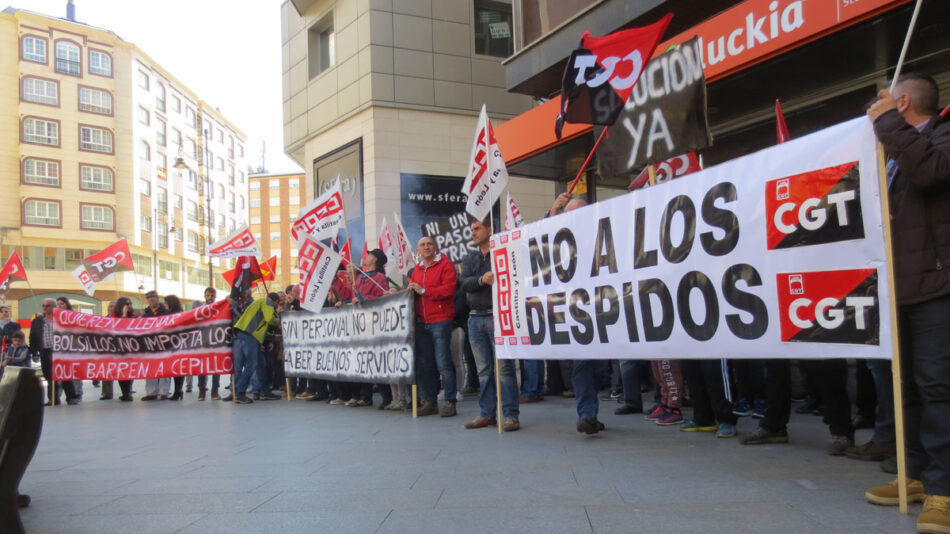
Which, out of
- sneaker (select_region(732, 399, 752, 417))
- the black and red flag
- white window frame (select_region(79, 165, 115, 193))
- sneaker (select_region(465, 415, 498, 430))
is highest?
white window frame (select_region(79, 165, 115, 193))

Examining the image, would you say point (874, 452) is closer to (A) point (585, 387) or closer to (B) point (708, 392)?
(B) point (708, 392)

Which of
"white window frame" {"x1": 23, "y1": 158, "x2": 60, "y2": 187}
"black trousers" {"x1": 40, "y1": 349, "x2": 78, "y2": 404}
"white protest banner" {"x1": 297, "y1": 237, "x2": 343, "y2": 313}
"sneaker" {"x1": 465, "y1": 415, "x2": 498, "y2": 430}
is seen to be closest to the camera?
"sneaker" {"x1": 465, "y1": 415, "x2": 498, "y2": 430}

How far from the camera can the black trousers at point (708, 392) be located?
585cm

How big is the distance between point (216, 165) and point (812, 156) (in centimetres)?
8089

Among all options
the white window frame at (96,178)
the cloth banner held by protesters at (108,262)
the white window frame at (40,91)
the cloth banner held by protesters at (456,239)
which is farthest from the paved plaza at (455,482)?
the white window frame at (40,91)

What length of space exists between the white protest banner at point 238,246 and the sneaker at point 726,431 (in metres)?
8.38

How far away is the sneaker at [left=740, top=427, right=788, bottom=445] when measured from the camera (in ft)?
17.6

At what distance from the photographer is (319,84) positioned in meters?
20.5

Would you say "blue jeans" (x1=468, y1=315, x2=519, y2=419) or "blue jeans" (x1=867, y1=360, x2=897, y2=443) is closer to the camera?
"blue jeans" (x1=867, y1=360, x2=897, y2=443)

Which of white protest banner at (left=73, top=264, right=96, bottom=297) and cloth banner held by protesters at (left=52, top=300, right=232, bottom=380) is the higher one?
white protest banner at (left=73, top=264, right=96, bottom=297)

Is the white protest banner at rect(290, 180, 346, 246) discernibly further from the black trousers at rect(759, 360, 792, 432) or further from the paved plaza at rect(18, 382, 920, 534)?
the black trousers at rect(759, 360, 792, 432)

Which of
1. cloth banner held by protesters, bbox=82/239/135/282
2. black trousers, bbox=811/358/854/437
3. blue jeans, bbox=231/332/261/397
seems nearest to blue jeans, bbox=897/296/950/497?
black trousers, bbox=811/358/854/437

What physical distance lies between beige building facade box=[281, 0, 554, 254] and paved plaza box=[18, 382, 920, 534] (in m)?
12.0

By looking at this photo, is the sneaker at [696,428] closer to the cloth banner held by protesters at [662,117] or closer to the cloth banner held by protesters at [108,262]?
the cloth banner held by protesters at [662,117]
